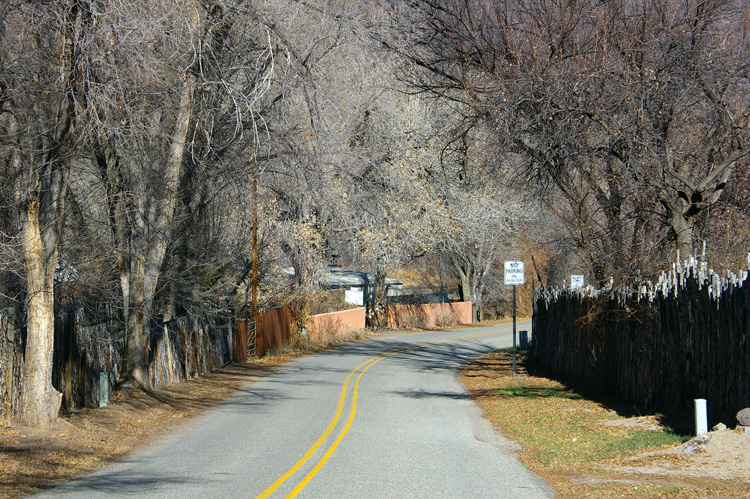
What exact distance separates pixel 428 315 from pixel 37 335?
38655mm

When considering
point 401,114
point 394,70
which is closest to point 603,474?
point 394,70

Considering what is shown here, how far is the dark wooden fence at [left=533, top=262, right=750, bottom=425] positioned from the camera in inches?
397

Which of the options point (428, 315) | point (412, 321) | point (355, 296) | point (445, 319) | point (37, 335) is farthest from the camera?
point (355, 296)

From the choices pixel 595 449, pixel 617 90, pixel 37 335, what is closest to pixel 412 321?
pixel 617 90

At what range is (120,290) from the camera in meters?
19.5

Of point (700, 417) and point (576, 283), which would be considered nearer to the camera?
point (700, 417)

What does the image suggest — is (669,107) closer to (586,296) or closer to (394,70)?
(586,296)

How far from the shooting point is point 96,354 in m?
15.6

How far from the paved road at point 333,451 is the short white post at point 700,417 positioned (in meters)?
2.35

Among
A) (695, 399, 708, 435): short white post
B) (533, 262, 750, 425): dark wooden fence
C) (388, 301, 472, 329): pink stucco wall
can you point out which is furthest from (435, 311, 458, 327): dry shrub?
(695, 399, 708, 435): short white post

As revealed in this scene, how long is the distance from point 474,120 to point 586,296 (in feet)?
15.5

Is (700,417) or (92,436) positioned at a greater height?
(700,417)

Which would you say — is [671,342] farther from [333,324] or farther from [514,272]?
[333,324]

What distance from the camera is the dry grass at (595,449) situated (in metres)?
8.06
